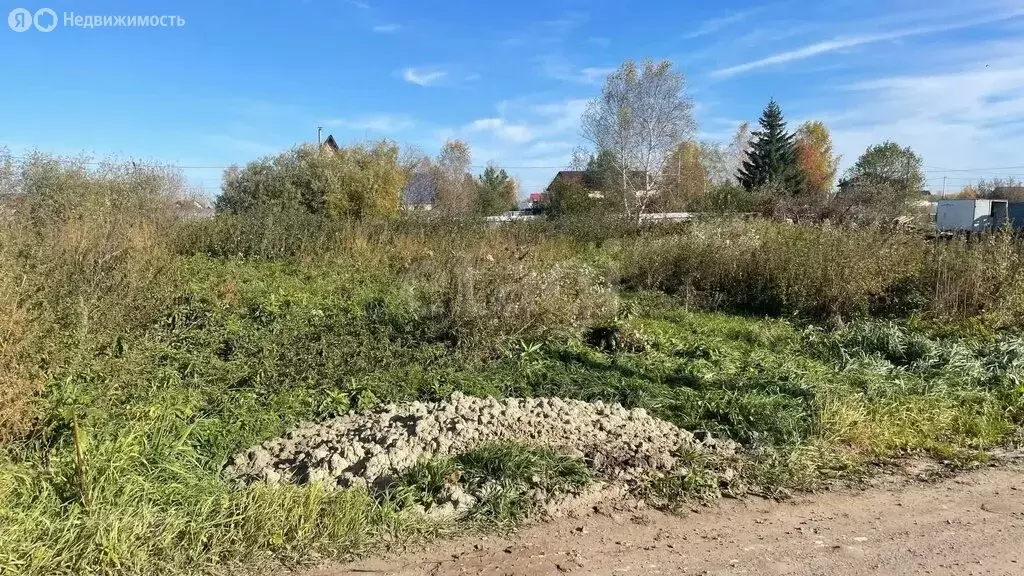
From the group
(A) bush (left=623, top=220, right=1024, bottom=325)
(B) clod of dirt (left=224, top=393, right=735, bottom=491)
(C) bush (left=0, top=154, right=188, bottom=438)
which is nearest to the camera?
(B) clod of dirt (left=224, top=393, right=735, bottom=491)

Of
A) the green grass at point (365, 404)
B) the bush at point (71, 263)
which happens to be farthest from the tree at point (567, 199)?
the green grass at point (365, 404)

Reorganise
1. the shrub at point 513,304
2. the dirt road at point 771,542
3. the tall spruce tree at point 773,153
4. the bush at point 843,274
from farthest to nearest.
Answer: the tall spruce tree at point 773,153 → the bush at point 843,274 → the shrub at point 513,304 → the dirt road at point 771,542

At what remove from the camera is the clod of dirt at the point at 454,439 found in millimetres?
3947

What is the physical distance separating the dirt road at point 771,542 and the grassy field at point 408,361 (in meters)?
0.22

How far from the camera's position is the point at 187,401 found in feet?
15.7

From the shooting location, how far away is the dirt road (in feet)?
10.6

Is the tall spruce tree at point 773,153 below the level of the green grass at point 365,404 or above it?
above

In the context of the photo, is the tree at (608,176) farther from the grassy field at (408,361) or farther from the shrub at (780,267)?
the grassy field at (408,361)

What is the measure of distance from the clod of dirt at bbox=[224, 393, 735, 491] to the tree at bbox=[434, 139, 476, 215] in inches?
1338

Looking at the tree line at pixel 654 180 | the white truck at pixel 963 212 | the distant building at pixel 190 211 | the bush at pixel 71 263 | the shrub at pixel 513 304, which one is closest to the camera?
the bush at pixel 71 263

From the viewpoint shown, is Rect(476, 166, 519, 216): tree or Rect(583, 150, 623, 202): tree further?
Rect(476, 166, 519, 216): tree

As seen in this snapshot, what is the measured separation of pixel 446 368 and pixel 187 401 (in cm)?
213

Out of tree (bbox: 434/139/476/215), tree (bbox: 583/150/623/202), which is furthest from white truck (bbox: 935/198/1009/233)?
tree (bbox: 434/139/476/215)

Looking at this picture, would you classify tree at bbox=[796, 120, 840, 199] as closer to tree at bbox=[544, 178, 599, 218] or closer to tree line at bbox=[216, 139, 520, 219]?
tree at bbox=[544, 178, 599, 218]
